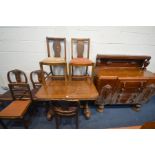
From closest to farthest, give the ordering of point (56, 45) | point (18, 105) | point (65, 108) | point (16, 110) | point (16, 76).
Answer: point (65, 108), point (16, 110), point (18, 105), point (56, 45), point (16, 76)

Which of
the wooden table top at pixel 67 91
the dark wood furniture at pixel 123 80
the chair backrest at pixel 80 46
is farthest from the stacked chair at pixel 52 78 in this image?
the dark wood furniture at pixel 123 80

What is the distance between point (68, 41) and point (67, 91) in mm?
1122

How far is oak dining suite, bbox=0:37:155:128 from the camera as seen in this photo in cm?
158

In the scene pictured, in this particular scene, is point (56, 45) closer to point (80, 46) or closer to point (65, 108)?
point (80, 46)

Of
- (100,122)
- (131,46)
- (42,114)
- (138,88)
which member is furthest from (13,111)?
(131,46)

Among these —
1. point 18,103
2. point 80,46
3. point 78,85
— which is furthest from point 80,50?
point 18,103

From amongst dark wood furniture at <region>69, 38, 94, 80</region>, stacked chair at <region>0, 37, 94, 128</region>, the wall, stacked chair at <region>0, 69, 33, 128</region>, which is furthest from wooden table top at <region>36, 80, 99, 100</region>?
the wall

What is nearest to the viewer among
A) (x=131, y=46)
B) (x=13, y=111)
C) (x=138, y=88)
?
(x=13, y=111)

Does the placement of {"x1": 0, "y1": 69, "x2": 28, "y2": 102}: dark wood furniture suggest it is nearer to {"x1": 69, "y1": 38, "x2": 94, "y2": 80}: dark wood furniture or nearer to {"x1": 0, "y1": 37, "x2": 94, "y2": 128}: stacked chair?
{"x1": 0, "y1": 37, "x2": 94, "y2": 128}: stacked chair

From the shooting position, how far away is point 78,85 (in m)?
1.85

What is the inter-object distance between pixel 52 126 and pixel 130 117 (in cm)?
158

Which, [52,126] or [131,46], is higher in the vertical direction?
[131,46]

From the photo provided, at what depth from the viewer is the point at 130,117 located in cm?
213

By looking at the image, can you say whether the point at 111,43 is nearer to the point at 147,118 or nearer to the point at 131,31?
the point at 131,31
